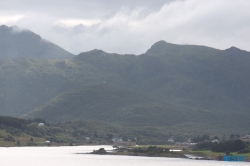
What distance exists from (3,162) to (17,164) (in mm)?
7970

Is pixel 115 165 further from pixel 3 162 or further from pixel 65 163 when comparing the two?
pixel 3 162

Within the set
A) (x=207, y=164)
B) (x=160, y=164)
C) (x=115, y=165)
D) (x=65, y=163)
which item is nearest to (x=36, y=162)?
(x=65, y=163)

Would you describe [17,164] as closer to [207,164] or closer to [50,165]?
[50,165]

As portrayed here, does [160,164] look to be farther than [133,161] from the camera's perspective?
No

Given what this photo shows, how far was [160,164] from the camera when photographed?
607ft

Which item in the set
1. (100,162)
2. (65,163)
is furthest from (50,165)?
(100,162)

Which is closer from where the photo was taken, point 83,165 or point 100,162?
point 83,165

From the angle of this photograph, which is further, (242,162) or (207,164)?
(242,162)

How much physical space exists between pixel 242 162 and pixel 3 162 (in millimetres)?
72246

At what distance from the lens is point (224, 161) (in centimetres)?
19888

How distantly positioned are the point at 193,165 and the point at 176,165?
5.21 m

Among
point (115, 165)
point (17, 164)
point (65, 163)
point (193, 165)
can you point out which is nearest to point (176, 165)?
point (193, 165)

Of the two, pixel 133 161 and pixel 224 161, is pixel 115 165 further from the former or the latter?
pixel 224 161

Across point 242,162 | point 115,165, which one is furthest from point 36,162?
point 242,162
